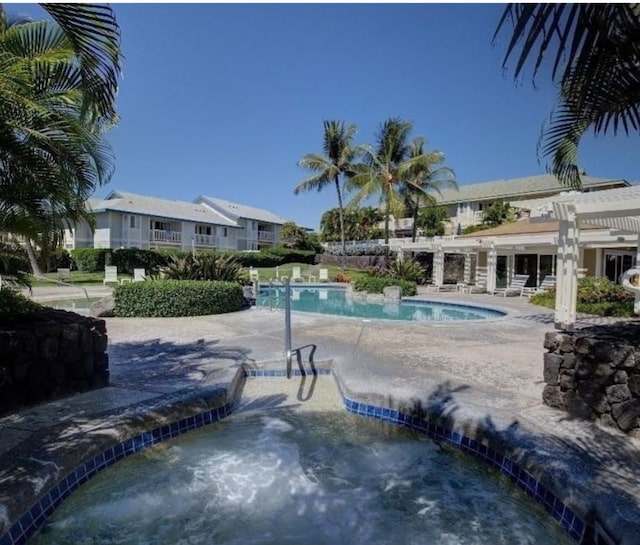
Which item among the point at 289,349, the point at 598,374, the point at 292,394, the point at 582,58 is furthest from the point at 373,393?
the point at 582,58

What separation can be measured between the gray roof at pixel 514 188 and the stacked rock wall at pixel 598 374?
35.4 metres

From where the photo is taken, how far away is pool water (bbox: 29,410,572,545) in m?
3.36

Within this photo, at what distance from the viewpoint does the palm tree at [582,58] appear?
6.39 feet

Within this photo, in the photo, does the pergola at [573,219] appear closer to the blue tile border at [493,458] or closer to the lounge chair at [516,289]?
the blue tile border at [493,458]

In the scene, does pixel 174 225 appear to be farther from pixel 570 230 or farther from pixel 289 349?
pixel 289 349

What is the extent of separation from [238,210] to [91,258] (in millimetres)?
23051

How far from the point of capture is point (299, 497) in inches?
156

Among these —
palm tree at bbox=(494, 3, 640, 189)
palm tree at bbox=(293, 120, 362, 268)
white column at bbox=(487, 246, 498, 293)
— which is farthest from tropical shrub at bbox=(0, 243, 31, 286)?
palm tree at bbox=(293, 120, 362, 268)

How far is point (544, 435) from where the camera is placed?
4191 millimetres

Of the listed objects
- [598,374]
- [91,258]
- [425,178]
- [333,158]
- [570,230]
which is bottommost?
[598,374]

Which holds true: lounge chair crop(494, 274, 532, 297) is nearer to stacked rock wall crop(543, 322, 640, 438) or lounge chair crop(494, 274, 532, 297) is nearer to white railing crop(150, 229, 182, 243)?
stacked rock wall crop(543, 322, 640, 438)

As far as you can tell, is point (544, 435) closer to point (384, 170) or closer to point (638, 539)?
A: point (638, 539)

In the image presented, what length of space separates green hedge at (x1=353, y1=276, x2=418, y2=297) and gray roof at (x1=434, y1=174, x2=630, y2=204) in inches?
830

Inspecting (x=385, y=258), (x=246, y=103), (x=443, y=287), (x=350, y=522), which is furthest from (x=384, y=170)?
(x=350, y=522)
